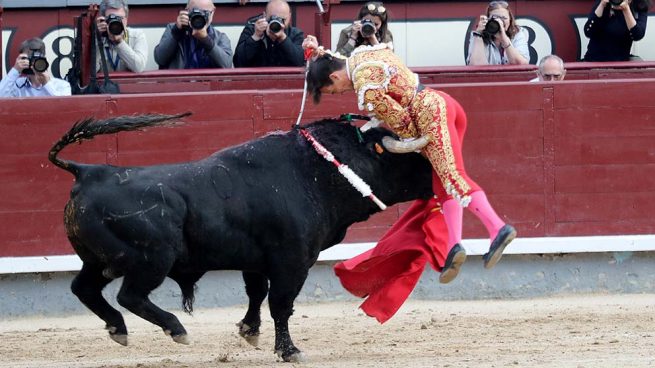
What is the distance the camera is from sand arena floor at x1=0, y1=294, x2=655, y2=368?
23.4 ft

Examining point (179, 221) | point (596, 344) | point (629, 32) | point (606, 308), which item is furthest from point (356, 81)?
point (629, 32)

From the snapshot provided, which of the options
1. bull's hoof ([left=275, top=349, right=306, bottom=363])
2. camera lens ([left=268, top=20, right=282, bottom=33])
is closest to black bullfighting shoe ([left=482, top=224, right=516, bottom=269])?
bull's hoof ([left=275, top=349, right=306, bottom=363])

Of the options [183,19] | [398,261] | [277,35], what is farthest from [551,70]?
[398,261]

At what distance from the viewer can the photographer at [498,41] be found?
10039mm

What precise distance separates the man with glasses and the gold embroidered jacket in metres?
2.97

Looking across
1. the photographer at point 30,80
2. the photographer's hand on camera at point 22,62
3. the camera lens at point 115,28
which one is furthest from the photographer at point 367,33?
the photographer's hand on camera at point 22,62

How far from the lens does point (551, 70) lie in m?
9.82

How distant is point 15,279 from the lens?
9.42 metres

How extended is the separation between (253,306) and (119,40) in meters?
2.95

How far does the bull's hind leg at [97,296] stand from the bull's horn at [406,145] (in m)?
1.45

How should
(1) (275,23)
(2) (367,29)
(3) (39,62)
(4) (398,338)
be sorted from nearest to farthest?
1. (4) (398,338)
2. (3) (39,62)
3. (2) (367,29)
4. (1) (275,23)

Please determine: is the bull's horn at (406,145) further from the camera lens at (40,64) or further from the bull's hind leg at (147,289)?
the camera lens at (40,64)

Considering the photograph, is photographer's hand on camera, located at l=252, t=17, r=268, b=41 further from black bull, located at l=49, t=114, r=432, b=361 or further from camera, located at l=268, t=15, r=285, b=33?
black bull, located at l=49, t=114, r=432, b=361

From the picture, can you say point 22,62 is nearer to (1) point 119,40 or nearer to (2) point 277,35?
(1) point 119,40
